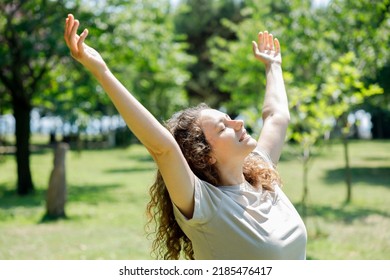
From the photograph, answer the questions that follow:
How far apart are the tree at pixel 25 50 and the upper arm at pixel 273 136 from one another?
10067mm

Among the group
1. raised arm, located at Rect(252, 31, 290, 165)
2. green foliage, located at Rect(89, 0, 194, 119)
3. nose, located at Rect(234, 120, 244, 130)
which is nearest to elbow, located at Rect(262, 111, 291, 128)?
raised arm, located at Rect(252, 31, 290, 165)

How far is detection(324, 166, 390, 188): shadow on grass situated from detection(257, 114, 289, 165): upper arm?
43.2 feet

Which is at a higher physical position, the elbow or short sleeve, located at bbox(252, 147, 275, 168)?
the elbow

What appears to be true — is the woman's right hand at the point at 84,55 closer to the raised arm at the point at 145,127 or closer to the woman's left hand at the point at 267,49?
the raised arm at the point at 145,127

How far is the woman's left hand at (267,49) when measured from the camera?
3424 mm

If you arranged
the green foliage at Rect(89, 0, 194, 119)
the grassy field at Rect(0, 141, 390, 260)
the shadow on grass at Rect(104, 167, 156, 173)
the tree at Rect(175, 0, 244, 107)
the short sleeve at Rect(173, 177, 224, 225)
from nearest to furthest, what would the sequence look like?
the short sleeve at Rect(173, 177, 224, 225) < the grassy field at Rect(0, 141, 390, 260) < the green foliage at Rect(89, 0, 194, 119) < the shadow on grass at Rect(104, 167, 156, 173) < the tree at Rect(175, 0, 244, 107)

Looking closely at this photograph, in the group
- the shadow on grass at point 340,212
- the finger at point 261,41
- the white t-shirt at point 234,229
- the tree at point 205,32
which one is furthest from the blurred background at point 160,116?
the tree at point 205,32

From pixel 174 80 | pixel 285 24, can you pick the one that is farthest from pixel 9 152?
pixel 285 24

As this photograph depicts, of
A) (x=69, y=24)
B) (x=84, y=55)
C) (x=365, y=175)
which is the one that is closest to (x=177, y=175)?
(x=84, y=55)

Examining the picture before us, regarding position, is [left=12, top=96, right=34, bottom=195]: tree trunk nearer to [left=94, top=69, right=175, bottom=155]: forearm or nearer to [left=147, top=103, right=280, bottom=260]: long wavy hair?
[left=147, top=103, right=280, bottom=260]: long wavy hair

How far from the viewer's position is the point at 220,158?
2615mm

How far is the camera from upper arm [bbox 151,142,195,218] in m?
2.34

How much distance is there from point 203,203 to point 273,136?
2.90 ft

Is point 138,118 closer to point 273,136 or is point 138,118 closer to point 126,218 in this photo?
point 273,136
